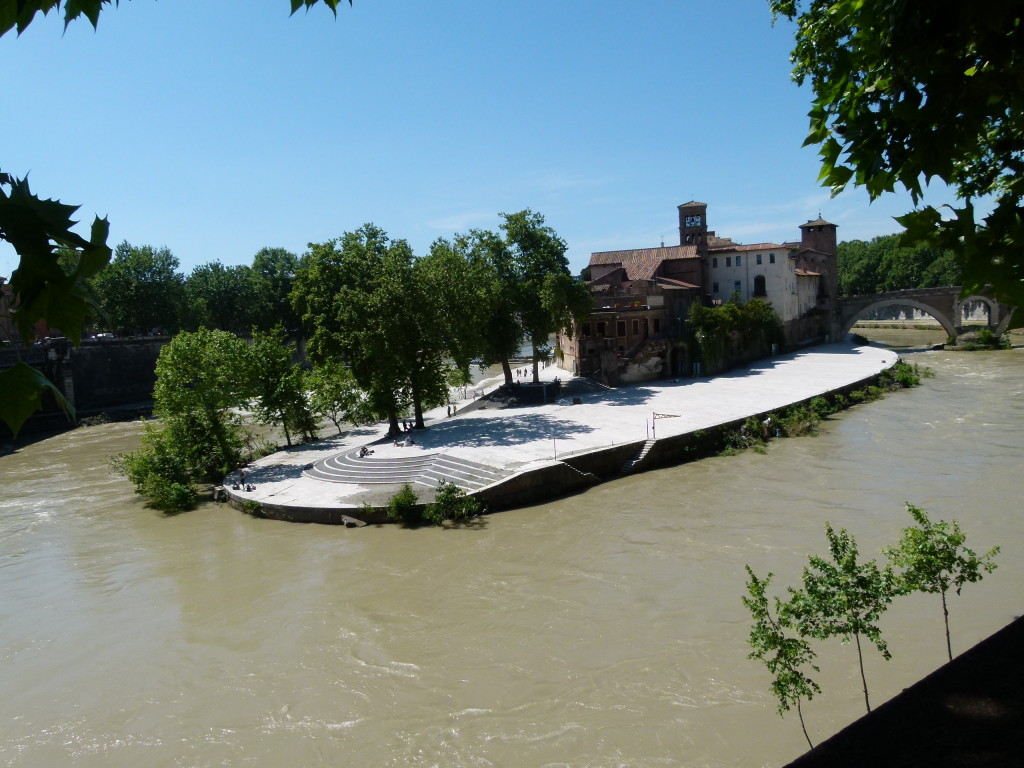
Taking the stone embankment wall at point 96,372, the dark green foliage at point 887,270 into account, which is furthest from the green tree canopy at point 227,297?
the dark green foliage at point 887,270

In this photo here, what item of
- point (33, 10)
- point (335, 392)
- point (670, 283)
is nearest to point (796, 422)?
point (335, 392)

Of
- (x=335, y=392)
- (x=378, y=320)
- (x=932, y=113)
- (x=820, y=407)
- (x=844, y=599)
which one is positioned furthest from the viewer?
(x=820, y=407)

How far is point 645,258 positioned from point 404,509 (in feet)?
120

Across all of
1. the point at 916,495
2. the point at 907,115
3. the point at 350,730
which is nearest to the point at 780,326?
the point at 916,495

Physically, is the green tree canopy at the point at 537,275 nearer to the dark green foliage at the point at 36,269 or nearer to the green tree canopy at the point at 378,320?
the green tree canopy at the point at 378,320

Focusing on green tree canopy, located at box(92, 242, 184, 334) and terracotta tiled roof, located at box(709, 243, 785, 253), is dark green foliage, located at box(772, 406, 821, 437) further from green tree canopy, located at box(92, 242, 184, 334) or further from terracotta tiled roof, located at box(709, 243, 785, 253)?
green tree canopy, located at box(92, 242, 184, 334)

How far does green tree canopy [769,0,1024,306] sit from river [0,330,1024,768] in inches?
279

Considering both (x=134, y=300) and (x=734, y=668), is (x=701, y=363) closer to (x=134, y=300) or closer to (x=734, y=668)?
(x=734, y=668)

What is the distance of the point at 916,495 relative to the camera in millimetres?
17969

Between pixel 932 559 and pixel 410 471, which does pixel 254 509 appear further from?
pixel 932 559

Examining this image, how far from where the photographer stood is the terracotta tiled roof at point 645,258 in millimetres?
49625

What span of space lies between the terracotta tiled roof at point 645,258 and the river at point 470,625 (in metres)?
29.0

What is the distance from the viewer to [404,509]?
1870 centimetres

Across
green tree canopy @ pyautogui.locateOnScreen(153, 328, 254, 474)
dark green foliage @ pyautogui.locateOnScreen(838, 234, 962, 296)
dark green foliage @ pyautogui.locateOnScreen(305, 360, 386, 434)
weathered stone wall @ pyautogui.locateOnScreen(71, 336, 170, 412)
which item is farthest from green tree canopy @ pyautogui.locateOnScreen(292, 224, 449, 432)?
dark green foliage @ pyautogui.locateOnScreen(838, 234, 962, 296)
